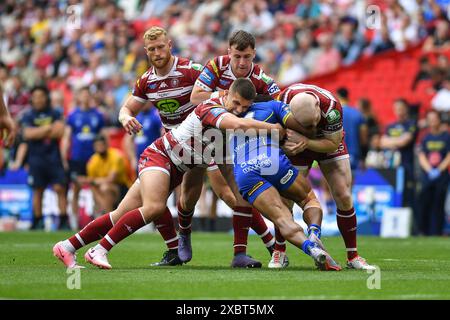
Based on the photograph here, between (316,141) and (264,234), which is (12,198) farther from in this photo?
(316,141)

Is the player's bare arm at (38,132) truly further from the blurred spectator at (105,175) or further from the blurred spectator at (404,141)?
the blurred spectator at (404,141)

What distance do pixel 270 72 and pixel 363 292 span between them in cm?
1485

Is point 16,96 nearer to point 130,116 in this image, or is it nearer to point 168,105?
point 168,105

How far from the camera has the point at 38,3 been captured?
29953 millimetres

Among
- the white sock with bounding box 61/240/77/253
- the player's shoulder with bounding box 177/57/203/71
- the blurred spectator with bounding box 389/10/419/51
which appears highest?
the blurred spectator with bounding box 389/10/419/51

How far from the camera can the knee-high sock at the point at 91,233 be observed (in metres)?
9.83

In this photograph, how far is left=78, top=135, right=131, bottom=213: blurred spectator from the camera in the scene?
778 inches

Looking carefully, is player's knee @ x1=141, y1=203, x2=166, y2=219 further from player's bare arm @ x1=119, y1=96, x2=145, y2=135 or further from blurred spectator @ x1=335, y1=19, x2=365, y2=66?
blurred spectator @ x1=335, y1=19, x2=365, y2=66

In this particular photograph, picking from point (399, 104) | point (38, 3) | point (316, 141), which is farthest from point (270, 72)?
point (316, 141)

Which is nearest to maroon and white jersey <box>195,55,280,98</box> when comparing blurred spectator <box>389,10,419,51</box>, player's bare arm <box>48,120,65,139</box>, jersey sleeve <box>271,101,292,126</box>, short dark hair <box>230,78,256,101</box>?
jersey sleeve <box>271,101,292,126</box>

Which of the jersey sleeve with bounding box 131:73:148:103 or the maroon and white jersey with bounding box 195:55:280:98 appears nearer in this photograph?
the maroon and white jersey with bounding box 195:55:280:98

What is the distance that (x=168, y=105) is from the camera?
1111cm

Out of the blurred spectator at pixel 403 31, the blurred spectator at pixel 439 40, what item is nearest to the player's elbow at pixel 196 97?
the blurred spectator at pixel 439 40

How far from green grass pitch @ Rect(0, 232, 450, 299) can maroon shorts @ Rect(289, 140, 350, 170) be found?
106 cm
